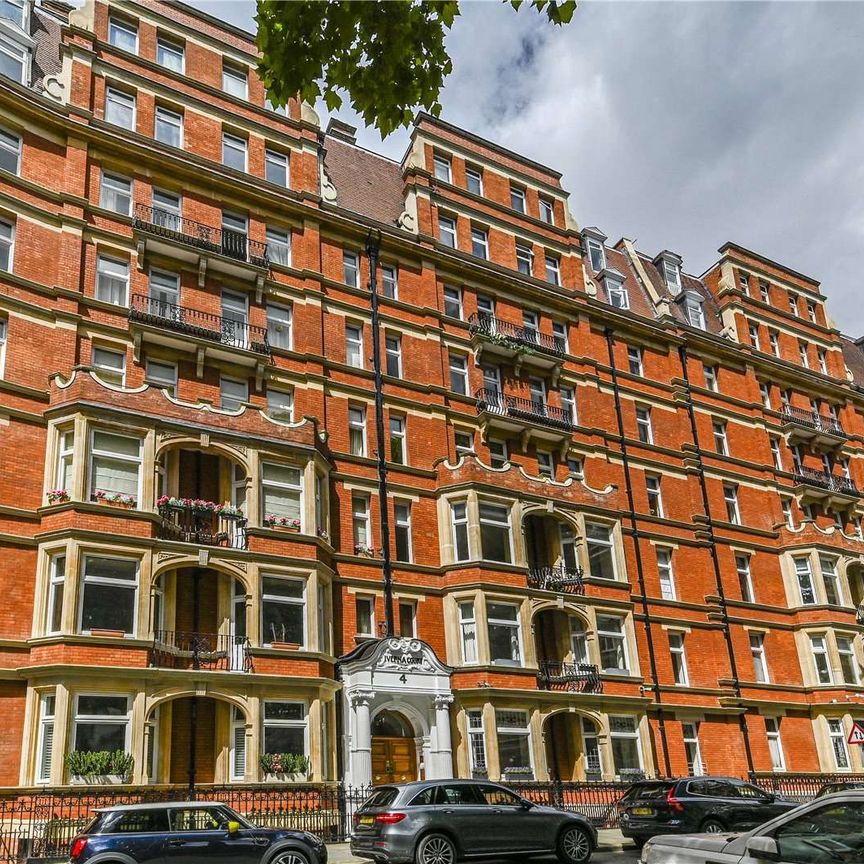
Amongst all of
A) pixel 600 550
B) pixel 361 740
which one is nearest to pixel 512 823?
pixel 361 740

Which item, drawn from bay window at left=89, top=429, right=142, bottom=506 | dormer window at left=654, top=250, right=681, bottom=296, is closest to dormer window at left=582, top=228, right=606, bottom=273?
dormer window at left=654, top=250, right=681, bottom=296

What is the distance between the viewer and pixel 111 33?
3089cm

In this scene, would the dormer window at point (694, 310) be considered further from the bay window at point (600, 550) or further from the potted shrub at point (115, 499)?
the potted shrub at point (115, 499)

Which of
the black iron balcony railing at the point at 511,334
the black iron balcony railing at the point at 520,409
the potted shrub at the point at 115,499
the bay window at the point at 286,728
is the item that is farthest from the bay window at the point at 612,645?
the potted shrub at the point at 115,499

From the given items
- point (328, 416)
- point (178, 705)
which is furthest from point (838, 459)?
point (178, 705)

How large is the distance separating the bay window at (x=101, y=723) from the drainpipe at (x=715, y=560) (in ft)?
79.2

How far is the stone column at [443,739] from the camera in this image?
26.7 meters

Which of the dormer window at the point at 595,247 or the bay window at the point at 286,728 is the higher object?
the dormer window at the point at 595,247

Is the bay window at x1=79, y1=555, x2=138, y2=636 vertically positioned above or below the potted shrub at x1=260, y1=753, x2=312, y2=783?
above

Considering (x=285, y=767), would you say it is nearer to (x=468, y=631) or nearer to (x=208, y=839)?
(x=468, y=631)

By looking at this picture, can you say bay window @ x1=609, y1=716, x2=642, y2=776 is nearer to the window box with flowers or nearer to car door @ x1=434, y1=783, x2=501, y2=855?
the window box with flowers

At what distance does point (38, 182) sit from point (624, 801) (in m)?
24.3

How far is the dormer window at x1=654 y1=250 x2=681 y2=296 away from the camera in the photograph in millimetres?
46438

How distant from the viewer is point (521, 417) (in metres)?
34.3
